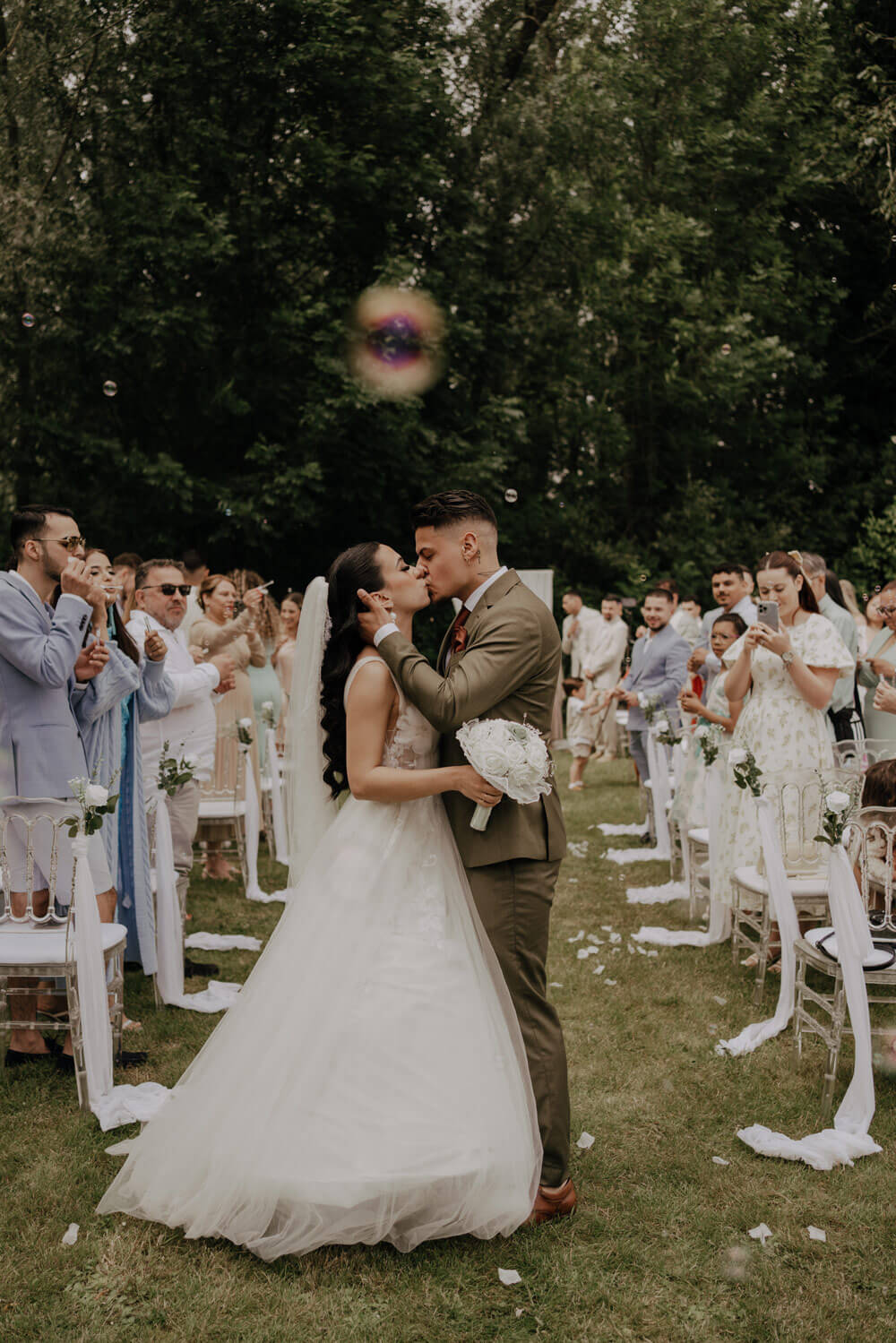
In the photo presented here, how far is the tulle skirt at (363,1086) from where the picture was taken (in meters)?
3.02

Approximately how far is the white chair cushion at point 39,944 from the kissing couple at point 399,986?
920 millimetres

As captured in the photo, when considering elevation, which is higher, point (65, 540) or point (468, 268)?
point (468, 268)

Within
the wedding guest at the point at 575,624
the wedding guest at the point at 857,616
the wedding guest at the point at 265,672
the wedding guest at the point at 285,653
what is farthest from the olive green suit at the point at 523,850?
the wedding guest at the point at 575,624

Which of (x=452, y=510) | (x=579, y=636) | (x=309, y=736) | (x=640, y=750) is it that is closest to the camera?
(x=452, y=510)

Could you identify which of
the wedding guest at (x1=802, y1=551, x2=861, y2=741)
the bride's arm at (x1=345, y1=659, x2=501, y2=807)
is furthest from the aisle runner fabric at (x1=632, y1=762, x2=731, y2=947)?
the bride's arm at (x1=345, y1=659, x2=501, y2=807)

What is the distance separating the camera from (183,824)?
5820 mm

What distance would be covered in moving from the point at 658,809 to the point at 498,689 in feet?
18.7

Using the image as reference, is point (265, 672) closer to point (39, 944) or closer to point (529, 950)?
point (39, 944)

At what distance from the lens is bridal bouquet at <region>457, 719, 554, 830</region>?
295cm

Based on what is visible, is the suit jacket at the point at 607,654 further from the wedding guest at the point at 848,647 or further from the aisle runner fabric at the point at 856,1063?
the aisle runner fabric at the point at 856,1063

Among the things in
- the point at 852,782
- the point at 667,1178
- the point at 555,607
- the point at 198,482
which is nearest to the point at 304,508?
the point at 198,482

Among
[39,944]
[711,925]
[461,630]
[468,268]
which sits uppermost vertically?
[468,268]

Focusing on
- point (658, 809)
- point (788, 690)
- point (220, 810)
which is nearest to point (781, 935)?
point (788, 690)

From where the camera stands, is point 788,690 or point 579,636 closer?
point 788,690
